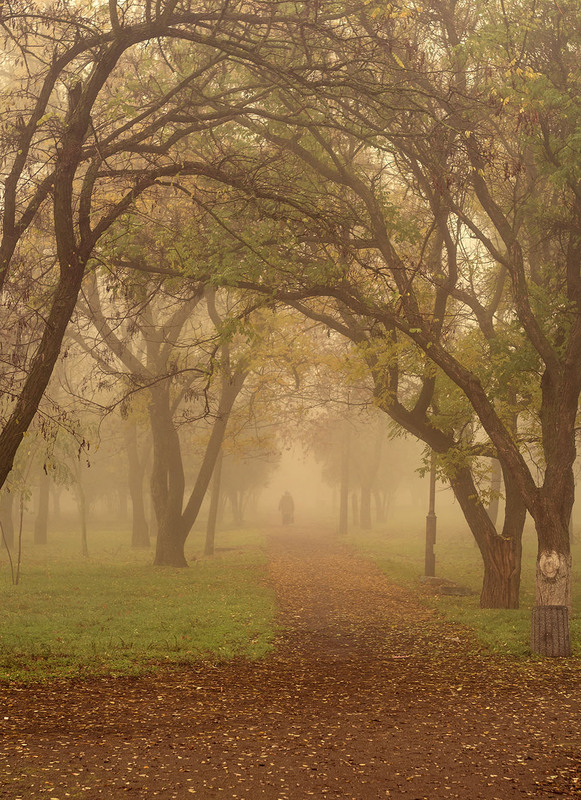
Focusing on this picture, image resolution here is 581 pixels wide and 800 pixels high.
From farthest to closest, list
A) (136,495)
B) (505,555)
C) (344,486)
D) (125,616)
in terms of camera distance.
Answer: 1. (344,486)
2. (136,495)
3. (505,555)
4. (125,616)

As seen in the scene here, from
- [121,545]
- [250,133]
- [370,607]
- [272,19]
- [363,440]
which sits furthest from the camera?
[363,440]

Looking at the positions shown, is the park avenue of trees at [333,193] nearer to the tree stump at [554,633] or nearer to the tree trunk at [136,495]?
the tree stump at [554,633]

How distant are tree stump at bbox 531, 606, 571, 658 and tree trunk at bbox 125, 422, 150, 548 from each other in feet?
85.2

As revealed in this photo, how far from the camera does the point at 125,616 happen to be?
14.2 m

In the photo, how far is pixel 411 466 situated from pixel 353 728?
2072 inches

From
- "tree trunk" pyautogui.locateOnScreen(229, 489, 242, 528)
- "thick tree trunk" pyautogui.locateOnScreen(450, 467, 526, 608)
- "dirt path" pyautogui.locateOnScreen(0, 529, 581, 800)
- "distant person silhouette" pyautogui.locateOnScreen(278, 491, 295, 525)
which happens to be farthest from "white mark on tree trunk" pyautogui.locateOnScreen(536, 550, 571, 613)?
"distant person silhouette" pyautogui.locateOnScreen(278, 491, 295, 525)

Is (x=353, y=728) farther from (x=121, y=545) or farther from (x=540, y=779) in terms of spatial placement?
(x=121, y=545)

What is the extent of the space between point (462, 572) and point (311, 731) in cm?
1879

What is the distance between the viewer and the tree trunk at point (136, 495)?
115ft

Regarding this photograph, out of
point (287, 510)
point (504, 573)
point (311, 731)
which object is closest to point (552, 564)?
point (504, 573)

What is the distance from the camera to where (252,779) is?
228 inches

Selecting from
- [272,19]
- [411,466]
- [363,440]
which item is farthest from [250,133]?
[411,466]

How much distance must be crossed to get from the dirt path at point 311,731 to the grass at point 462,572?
1.24 metres

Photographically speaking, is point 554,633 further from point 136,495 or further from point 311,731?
point 136,495
